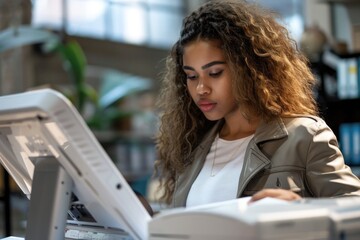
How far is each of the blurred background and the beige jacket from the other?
2082mm

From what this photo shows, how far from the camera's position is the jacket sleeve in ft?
4.22

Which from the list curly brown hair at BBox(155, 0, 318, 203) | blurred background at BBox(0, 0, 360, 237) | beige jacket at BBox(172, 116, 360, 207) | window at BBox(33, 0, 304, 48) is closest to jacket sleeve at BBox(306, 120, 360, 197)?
beige jacket at BBox(172, 116, 360, 207)

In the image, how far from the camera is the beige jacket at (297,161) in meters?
1.30

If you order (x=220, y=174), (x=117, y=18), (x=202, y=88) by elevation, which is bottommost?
(x=220, y=174)

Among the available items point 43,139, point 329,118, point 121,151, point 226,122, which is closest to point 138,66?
point 121,151

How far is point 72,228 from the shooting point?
1230mm

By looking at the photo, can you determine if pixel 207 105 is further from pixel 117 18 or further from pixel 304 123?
pixel 117 18

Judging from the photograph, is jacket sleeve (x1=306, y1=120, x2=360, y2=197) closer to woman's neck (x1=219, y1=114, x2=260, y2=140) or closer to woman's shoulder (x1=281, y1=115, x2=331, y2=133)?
woman's shoulder (x1=281, y1=115, x2=331, y2=133)

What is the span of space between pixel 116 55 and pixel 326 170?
6.50m

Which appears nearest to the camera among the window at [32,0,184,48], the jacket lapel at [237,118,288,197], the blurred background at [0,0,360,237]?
the jacket lapel at [237,118,288,197]

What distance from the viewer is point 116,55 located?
7.64 metres

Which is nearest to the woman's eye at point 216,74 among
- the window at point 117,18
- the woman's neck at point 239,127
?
the woman's neck at point 239,127

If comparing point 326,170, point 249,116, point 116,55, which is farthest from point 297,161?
point 116,55

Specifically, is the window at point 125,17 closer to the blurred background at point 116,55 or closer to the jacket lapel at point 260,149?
the blurred background at point 116,55
